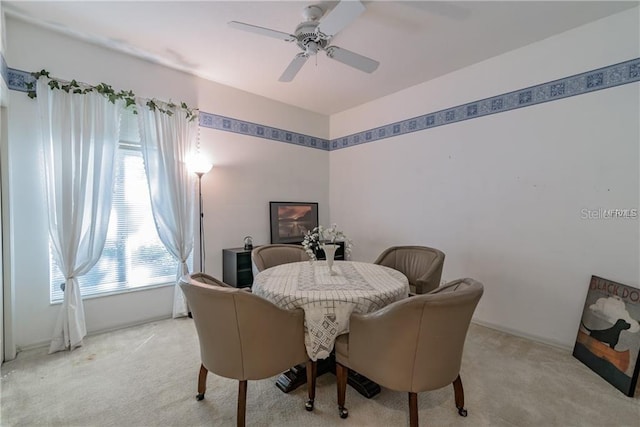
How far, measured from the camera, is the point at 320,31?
A: 2.18 meters

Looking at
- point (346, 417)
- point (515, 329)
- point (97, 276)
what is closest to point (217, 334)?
point (346, 417)

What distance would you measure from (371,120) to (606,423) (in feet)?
12.6

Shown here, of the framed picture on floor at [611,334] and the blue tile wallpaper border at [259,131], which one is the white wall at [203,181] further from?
the framed picture on floor at [611,334]

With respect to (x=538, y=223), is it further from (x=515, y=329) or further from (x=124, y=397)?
(x=124, y=397)

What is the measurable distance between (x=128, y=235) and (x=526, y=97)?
14.3 feet

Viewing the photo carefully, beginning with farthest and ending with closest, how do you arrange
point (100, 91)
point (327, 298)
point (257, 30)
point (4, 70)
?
point (100, 91), point (4, 70), point (257, 30), point (327, 298)

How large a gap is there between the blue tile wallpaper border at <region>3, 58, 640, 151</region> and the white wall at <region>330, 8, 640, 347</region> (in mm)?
64

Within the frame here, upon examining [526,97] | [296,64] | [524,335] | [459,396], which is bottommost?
[524,335]

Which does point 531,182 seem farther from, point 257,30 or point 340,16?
point 257,30

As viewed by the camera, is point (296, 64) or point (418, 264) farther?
point (418, 264)

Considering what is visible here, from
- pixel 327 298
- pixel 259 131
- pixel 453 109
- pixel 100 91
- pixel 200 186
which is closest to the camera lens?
pixel 327 298

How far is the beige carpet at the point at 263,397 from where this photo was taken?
5.65ft

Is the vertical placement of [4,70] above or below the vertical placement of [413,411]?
above

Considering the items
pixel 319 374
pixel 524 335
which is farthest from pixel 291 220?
pixel 524 335
